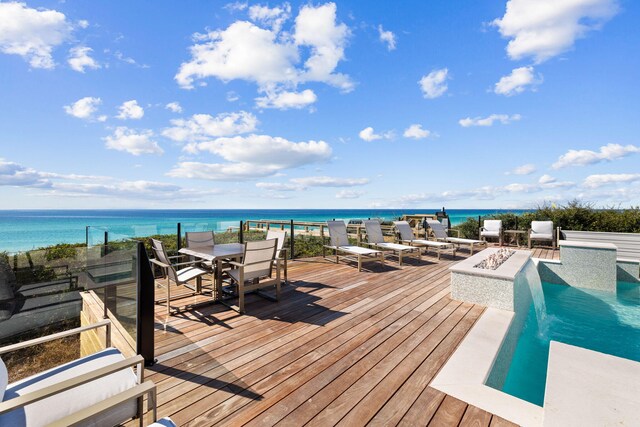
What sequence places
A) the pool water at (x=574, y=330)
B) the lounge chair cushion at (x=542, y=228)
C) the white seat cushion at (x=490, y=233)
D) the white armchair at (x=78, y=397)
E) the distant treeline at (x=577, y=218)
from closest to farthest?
the white armchair at (x=78, y=397)
the pool water at (x=574, y=330)
the distant treeline at (x=577, y=218)
the lounge chair cushion at (x=542, y=228)
the white seat cushion at (x=490, y=233)

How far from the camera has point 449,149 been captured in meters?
14.7

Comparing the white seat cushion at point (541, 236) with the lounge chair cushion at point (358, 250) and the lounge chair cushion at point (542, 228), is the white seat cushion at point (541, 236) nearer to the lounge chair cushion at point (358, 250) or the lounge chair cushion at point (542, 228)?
the lounge chair cushion at point (542, 228)

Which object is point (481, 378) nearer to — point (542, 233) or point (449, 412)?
point (449, 412)

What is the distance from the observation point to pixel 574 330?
13.1 ft

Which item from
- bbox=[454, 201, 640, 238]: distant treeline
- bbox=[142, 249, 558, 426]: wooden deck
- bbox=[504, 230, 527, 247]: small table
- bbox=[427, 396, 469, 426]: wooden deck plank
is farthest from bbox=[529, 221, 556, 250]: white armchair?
bbox=[427, 396, 469, 426]: wooden deck plank

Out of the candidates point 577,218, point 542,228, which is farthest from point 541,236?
point 577,218

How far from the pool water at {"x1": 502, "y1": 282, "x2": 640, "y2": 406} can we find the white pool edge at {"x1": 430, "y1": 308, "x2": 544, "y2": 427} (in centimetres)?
47

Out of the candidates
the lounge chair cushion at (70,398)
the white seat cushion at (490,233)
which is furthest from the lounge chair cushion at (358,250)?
the white seat cushion at (490,233)

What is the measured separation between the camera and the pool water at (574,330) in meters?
2.83

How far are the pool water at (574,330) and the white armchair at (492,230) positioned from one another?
11.8 ft

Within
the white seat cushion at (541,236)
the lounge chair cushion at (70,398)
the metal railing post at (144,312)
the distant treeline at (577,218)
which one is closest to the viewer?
the lounge chair cushion at (70,398)

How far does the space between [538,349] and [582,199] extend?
33.2 ft

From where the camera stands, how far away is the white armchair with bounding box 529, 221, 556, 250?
28.8ft

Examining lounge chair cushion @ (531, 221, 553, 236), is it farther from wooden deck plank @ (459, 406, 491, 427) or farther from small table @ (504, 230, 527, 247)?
wooden deck plank @ (459, 406, 491, 427)
